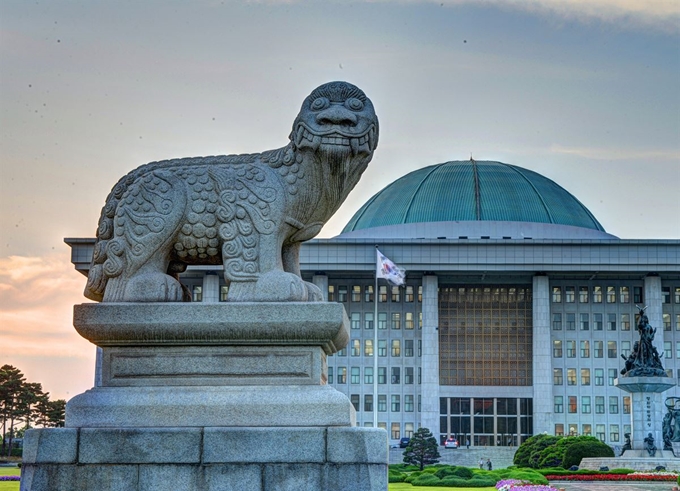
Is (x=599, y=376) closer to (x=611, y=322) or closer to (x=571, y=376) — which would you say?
(x=571, y=376)

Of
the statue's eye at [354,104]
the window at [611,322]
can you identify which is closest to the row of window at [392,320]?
the window at [611,322]

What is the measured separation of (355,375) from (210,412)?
97452mm

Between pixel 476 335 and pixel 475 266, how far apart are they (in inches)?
391

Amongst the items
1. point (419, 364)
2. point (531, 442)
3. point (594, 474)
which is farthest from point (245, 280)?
point (419, 364)

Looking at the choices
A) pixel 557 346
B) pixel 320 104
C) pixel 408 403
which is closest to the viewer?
pixel 320 104

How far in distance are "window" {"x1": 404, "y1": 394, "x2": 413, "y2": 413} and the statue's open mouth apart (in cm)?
9590

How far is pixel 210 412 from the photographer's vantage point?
10.7 meters

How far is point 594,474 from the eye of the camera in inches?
2028

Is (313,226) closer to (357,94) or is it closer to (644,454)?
(357,94)

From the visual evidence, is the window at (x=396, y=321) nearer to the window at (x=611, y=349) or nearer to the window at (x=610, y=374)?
the window at (x=611, y=349)

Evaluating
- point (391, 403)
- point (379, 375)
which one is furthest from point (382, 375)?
point (391, 403)

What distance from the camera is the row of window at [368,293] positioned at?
109m

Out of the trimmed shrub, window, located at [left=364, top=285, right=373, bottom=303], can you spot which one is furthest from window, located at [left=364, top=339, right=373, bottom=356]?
the trimmed shrub

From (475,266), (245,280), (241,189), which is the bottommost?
(245,280)
